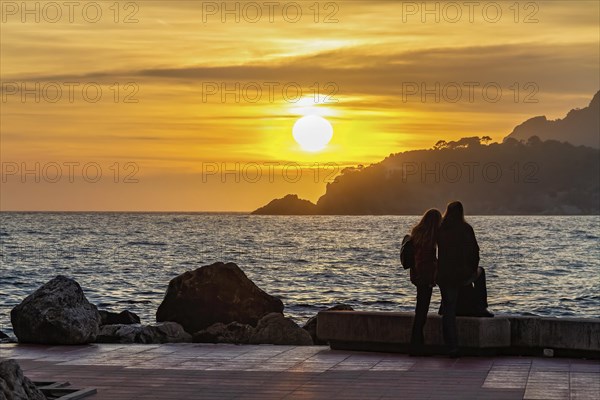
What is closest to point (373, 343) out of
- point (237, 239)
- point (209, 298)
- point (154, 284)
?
point (209, 298)

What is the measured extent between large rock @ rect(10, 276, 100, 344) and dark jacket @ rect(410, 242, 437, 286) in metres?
5.21

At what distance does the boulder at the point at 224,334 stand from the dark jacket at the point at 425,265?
15.9ft

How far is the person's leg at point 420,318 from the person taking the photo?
51.4ft

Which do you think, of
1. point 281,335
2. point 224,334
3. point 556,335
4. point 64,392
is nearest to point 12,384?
point 64,392

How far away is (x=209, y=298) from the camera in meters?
26.5

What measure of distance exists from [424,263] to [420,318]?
0.76 m

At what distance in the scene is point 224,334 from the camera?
20.4 m

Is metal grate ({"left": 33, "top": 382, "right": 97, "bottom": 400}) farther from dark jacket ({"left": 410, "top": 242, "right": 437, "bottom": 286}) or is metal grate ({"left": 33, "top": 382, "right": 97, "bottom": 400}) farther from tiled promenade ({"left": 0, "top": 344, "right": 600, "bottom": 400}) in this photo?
dark jacket ({"left": 410, "top": 242, "right": 437, "bottom": 286})

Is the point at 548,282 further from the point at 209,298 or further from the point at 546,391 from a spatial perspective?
the point at 546,391

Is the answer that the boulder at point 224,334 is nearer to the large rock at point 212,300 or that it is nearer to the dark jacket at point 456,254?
the dark jacket at point 456,254

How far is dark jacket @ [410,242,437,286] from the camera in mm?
15656

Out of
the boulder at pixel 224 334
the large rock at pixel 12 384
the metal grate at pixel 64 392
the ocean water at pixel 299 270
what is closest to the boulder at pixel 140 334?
the boulder at pixel 224 334

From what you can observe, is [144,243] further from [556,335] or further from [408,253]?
[556,335]

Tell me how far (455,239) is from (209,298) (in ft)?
39.0
